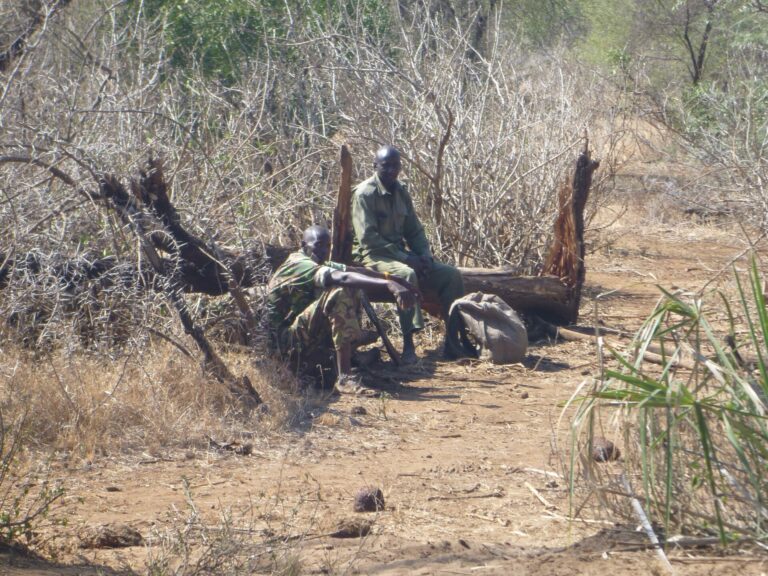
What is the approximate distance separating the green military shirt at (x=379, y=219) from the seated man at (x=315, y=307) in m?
0.92

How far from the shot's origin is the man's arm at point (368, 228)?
24.9 ft

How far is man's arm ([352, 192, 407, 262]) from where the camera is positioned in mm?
7582

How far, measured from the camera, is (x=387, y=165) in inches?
298

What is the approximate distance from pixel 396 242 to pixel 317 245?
133 cm

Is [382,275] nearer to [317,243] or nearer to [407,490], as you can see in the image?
[317,243]

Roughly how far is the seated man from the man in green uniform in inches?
30.7

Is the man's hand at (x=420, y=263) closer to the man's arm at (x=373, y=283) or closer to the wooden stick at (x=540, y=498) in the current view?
the man's arm at (x=373, y=283)

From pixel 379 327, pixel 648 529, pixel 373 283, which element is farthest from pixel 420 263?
pixel 648 529

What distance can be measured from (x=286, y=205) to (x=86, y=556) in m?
4.70

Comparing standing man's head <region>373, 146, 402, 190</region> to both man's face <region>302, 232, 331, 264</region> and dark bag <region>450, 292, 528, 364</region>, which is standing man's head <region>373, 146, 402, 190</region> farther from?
man's face <region>302, 232, 331, 264</region>


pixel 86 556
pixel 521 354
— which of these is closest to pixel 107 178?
pixel 86 556

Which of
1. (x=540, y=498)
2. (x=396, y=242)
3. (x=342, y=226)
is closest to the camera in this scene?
(x=540, y=498)

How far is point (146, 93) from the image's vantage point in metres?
8.05

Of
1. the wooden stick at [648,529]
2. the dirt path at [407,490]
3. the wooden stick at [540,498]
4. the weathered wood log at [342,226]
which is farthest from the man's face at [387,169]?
the wooden stick at [648,529]
